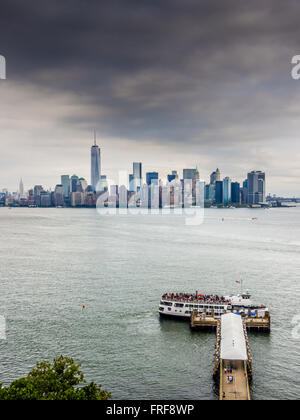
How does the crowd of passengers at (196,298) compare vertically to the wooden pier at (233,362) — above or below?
above

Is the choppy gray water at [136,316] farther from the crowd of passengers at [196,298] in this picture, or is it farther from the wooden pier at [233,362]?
the crowd of passengers at [196,298]

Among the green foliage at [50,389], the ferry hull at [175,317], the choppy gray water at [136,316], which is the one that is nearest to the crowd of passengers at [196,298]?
the ferry hull at [175,317]

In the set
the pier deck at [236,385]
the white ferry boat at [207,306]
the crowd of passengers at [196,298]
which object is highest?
the crowd of passengers at [196,298]

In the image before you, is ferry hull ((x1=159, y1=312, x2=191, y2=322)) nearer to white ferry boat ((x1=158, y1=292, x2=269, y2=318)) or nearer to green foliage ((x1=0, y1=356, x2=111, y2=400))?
white ferry boat ((x1=158, y1=292, x2=269, y2=318))

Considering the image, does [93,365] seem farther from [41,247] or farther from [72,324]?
[41,247]

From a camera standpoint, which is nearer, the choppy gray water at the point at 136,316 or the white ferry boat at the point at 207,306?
the choppy gray water at the point at 136,316

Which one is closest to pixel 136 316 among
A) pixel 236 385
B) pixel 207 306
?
pixel 207 306
